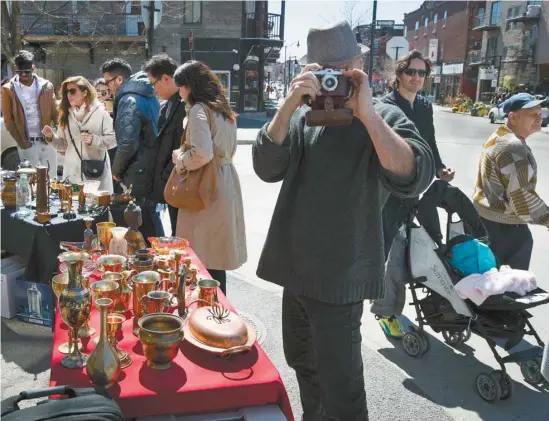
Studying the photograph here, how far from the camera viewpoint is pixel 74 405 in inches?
59.5

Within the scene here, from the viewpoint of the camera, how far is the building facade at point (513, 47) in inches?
1593

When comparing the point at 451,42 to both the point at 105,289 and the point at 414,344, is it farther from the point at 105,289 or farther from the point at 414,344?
the point at 105,289

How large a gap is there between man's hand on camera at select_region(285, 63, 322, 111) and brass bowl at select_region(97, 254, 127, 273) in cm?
126

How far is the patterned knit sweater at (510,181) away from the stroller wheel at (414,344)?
3.48 feet

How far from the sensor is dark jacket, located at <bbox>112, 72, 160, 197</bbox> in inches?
172

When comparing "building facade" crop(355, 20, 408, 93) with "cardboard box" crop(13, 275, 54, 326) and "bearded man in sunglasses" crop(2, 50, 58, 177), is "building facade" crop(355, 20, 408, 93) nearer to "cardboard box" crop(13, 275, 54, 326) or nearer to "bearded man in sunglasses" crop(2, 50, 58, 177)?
"bearded man in sunglasses" crop(2, 50, 58, 177)

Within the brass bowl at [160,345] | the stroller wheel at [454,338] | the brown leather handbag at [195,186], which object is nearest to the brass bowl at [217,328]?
the brass bowl at [160,345]

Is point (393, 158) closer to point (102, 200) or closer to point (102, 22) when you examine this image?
point (102, 200)

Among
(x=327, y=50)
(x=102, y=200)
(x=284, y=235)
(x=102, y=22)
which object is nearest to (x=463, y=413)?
(x=284, y=235)

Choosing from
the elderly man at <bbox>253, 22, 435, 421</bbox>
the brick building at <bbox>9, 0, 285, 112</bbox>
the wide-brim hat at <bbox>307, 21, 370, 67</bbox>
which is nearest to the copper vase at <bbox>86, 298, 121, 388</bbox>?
the elderly man at <bbox>253, 22, 435, 421</bbox>

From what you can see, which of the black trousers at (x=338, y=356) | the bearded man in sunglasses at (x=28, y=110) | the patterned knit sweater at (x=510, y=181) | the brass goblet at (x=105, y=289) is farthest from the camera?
the bearded man in sunglasses at (x=28, y=110)

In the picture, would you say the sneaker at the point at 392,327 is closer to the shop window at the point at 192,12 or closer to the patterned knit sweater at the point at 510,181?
the patterned knit sweater at the point at 510,181

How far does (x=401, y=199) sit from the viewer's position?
Answer: 3.81 meters

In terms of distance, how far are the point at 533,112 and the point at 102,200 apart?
3281 mm
